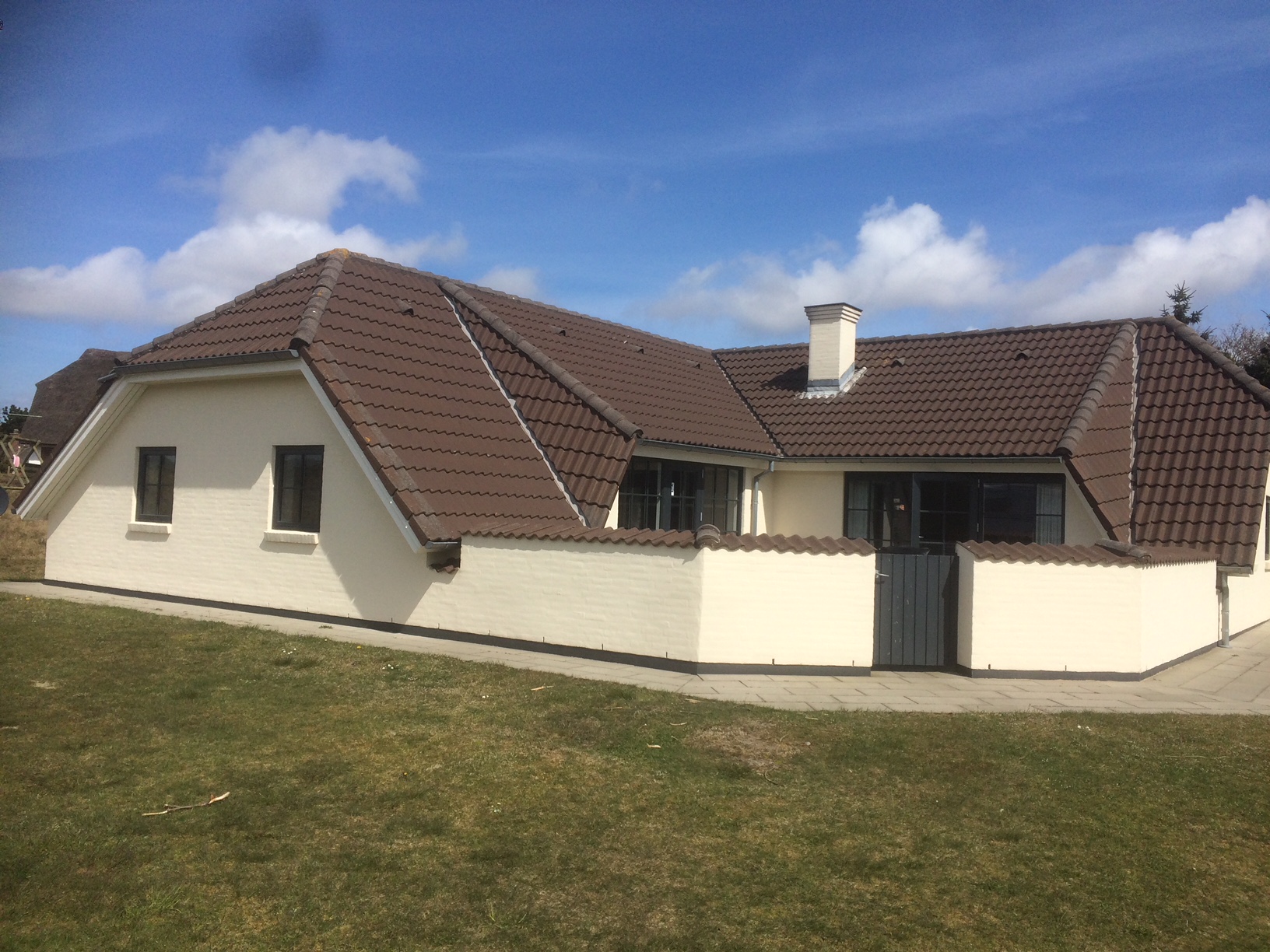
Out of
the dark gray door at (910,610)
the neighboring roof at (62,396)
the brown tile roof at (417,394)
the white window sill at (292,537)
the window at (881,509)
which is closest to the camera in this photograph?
the dark gray door at (910,610)

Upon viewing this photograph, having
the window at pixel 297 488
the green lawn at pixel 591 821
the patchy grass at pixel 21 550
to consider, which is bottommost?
the green lawn at pixel 591 821

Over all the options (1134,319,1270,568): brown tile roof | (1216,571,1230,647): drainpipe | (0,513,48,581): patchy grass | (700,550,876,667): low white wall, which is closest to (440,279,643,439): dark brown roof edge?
(700,550,876,667): low white wall

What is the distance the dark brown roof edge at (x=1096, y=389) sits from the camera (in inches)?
664

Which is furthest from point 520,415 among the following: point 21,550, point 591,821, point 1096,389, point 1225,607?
point 21,550

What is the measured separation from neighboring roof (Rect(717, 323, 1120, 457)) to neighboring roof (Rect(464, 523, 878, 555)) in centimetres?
675

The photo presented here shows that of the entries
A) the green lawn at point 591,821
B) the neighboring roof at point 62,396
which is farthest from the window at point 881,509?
the neighboring roof at point 62,396

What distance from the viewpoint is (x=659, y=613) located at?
12.0 metres

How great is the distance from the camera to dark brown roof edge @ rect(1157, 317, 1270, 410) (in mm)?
17656

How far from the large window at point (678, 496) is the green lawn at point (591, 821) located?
667 centimetres

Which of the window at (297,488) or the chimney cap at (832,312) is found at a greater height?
the chimney cap at (832,312)

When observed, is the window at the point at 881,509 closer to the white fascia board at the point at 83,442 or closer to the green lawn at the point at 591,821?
the green lawn at the point at 591,821

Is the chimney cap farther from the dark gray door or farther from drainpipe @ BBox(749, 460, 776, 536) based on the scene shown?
the dark gray door

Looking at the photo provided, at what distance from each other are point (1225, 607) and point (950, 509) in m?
4.51

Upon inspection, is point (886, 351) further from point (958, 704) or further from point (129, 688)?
point (129, 688)
